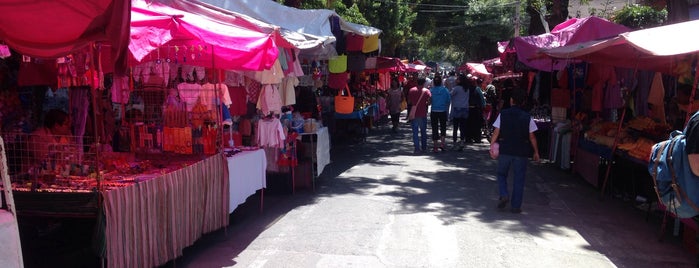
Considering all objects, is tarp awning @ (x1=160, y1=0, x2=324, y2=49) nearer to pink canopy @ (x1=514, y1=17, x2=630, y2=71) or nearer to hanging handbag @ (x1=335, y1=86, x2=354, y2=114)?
hanging handbag @ (x1=335, y1=86, x2=354, y2=114)

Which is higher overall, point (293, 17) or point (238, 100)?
point (293, 17)

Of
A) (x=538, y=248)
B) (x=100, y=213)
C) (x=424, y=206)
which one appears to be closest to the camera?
(x=100, y=213)

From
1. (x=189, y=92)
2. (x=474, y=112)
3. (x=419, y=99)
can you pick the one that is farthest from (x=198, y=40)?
(x=474, y=112)

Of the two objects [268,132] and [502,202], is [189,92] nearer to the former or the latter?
[268,132]

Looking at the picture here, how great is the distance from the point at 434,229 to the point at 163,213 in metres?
3.18

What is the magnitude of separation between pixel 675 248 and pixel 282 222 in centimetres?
454

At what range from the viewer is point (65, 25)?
405 centimetres

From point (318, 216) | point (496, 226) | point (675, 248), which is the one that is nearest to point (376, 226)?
point (318, 216)

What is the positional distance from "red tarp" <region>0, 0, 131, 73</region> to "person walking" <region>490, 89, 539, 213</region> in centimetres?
507

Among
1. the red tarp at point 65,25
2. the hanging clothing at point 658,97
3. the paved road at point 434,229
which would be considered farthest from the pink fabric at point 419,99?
the red tarp at point 65,25

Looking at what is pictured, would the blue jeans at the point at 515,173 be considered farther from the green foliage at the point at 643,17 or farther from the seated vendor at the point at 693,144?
the green foliage at the point at 643,17

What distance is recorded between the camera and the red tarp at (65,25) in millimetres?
3859

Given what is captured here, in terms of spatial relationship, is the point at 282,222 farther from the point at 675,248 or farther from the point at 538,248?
the point at 675,248

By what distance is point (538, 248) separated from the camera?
20.3ft
